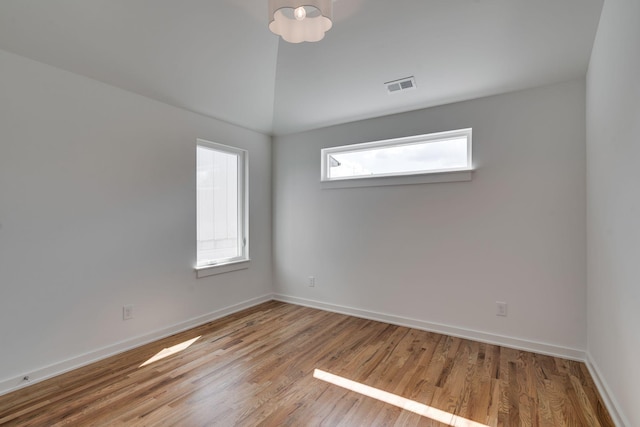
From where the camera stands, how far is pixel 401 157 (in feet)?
11.3

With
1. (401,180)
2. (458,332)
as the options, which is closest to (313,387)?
(458,332)

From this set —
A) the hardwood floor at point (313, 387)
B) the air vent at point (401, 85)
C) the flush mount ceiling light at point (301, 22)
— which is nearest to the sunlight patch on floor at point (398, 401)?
the hardwood floor at point (313, 387)

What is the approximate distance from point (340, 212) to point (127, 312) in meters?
2.45

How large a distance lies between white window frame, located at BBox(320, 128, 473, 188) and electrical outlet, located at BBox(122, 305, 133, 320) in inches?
97.4

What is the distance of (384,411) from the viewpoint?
1887 millimetres

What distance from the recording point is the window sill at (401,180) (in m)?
3.01

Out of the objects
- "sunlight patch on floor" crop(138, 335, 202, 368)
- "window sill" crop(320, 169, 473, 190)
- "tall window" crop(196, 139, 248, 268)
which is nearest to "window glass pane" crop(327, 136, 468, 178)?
"window sill" crop(320, 169, 473, 190)

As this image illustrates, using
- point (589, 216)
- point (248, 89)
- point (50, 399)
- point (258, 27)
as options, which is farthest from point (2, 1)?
point (589, 216)

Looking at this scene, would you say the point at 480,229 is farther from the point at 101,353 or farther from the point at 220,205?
the point at 101,353

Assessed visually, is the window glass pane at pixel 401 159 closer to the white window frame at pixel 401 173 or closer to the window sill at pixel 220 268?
the white window frame at pixel 401 173

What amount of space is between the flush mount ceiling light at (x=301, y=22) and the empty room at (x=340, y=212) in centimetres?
1

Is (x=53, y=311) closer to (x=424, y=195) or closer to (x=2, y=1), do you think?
(x=2, y=1)

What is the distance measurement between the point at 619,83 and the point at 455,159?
147 centimetres

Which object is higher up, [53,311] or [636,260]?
[636,260]
